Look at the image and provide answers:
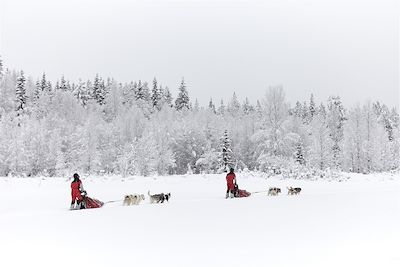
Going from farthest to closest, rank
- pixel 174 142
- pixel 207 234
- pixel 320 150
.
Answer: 1. pixel 174 142
2. pixel 320 150
3. pixel 207 234

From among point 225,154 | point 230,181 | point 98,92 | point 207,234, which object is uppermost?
point 98,92

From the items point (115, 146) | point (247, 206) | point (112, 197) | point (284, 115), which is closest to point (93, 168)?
point (115, 146)

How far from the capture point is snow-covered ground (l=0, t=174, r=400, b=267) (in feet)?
24.1

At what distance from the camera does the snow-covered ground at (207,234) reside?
24.1ft

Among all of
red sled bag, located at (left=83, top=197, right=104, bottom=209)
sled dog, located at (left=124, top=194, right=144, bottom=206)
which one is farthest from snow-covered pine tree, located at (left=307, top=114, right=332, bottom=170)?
red sled bag, located at (left=83, top=197, right=104, bottom=209)

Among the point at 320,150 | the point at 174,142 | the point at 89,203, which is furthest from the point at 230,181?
the point at 174,142

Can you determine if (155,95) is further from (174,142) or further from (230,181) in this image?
(230,181)

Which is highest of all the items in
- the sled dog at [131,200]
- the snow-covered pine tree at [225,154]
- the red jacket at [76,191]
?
the snow-covered pine tree at [225,154]

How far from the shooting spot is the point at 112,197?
795 inches

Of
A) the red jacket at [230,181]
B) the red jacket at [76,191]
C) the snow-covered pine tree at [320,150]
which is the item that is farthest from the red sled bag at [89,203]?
the snow-covered pine tree at [320,150]

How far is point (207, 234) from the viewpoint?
9391 millimetres

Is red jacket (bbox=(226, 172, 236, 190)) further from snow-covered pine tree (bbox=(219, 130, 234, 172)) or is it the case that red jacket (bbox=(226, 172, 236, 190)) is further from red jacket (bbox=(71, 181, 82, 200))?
snow-covered pine tree (bbox=(219, 130, 234, 172))

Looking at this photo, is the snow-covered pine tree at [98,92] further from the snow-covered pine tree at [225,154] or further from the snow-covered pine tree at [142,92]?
the snow-covered pine tree at [225,154]

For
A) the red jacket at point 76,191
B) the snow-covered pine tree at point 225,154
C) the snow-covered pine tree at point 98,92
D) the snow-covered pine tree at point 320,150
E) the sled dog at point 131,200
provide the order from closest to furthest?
the red jacket at point 76,191, the sled dog at point 131,200, the snow-covered pine tree at point 320,150, the snow-covered pine tree at point 225,154, the snow-covered pine tree at point 98,92
